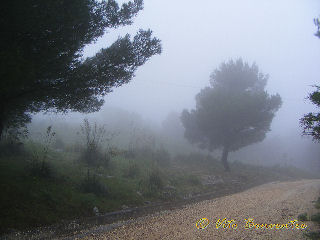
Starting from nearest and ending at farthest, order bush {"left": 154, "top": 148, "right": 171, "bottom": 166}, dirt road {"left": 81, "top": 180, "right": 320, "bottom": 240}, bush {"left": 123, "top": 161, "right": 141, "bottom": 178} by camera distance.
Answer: dirt road {"left": 81, "top": 180, "right": 320, "bottom": 240} < bush {"left": 123, "top": 161, "right": 141, "bottom": 178} < bush {"left": 154, "top": 148, "right": 171, "bottom": 166}

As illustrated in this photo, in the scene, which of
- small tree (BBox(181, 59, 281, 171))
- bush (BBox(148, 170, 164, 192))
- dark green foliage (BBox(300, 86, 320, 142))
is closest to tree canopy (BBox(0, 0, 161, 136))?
bush (BBox(148, 170, 164, 192))

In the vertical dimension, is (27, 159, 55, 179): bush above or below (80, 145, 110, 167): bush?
below

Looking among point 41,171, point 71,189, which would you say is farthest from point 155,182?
point 41,171

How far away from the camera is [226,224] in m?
7.90

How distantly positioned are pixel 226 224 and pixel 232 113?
59.2ft

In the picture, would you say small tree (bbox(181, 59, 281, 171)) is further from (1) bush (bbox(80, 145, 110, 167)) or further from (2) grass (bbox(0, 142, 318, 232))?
(1) bush (bbox(80, 145, 110, 167))

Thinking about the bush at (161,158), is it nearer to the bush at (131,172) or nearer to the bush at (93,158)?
the bush at (131,172)

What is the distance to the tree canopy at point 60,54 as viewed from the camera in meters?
7.64

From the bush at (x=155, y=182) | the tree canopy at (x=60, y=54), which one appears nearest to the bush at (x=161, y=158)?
the bush at (x=155, y=182)

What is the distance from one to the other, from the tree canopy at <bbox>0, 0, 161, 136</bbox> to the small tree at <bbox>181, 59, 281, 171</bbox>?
1568 cm

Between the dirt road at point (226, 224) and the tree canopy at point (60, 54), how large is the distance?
506 cm

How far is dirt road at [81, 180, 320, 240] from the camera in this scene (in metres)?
6.92

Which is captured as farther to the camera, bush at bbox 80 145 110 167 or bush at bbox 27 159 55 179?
Result: bush at bbox 80 145 110 167

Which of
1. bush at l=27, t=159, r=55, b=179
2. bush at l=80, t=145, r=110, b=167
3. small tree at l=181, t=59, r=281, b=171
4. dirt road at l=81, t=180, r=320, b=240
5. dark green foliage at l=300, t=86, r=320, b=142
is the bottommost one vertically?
dirt road at l=81, t=180, r=320, b=240
